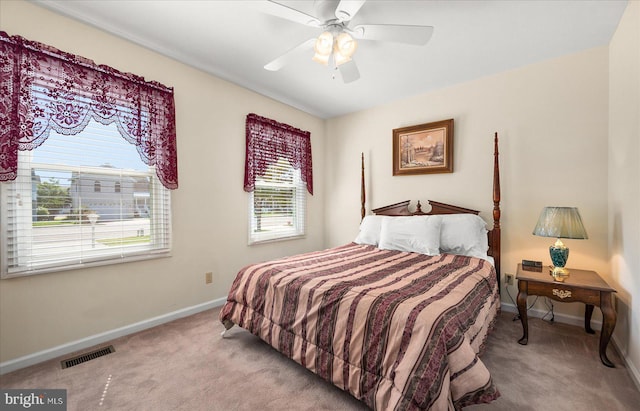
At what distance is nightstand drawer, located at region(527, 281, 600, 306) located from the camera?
1981 millimetres

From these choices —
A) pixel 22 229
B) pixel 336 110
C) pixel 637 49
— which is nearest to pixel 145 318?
pixel 22 229

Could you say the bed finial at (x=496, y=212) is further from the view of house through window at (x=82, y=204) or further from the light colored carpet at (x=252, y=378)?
the view of house through window at (x=82, y=204)

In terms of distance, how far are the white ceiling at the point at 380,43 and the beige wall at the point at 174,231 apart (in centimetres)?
16

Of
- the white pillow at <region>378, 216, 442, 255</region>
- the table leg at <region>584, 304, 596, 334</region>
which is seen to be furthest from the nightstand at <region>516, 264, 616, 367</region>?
the white pillow at <region>378, 216, 442, 255</region>

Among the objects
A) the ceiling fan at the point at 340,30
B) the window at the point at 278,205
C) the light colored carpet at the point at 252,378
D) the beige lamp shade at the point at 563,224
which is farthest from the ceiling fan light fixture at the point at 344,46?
the light colored carpet at the point at 252,378

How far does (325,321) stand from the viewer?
64.4 inches

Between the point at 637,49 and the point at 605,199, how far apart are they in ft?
4.23

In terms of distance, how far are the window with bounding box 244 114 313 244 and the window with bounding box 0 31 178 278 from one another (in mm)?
970

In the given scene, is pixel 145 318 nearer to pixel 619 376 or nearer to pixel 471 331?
pixel 471 331

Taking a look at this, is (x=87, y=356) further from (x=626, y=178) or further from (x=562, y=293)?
(x=626, y=178)

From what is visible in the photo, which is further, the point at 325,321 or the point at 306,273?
the point at 306,273

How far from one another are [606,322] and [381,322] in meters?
1.76

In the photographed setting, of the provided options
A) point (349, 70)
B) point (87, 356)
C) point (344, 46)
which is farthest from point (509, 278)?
point (87, 356)

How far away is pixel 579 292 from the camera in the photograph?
2025 mm
